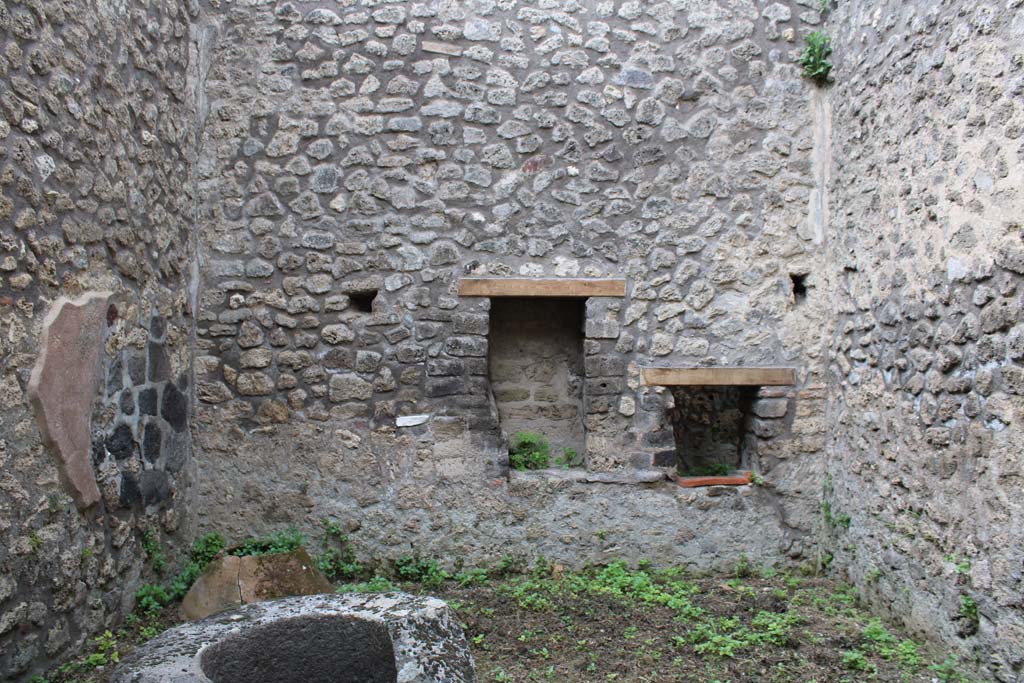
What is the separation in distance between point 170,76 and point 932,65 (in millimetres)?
3984

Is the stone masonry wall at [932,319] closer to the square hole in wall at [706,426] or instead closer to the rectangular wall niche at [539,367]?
the square hole in wall at [706,426]

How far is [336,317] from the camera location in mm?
4637

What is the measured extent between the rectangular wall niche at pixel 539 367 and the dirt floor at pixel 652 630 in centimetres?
89

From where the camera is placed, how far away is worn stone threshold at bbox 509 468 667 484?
4672 mm

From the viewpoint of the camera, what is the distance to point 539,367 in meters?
5.00

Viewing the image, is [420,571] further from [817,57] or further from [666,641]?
[817,57]

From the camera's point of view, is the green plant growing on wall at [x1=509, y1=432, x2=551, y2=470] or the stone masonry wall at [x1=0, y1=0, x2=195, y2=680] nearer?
the stone masonry wall at [x1=0, y1=0, x2=195, y2=680]

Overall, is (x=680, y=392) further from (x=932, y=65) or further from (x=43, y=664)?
(x=43, y=664)

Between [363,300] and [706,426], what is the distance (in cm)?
244

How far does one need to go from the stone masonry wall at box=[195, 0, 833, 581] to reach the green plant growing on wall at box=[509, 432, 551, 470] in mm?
173

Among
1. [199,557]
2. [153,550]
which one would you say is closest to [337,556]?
[199,557]

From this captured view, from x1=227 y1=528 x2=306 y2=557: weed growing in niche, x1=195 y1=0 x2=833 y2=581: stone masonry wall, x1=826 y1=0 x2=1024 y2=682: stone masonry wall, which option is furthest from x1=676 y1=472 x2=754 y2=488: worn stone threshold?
x1=227 y1=528 x2=306 y2=557: weed growing in niche

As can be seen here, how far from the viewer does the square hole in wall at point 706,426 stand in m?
5.16

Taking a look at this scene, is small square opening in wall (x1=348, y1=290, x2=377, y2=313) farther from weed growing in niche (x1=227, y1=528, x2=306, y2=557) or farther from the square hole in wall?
the square hole in wall
